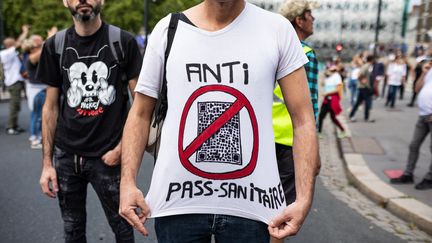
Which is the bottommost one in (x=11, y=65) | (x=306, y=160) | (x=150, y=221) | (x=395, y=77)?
(x=150, y=221)

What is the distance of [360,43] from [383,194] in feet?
226

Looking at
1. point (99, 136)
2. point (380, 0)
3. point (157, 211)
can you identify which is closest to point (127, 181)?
point (157, 211)

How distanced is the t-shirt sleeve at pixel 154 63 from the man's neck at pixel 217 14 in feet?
0.39

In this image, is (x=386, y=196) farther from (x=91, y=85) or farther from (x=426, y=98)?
(x=91, y=85)

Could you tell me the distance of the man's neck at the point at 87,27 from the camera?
8.39 feet

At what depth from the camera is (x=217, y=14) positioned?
1.58 m

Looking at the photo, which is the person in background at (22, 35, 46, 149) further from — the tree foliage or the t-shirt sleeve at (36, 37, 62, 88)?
the tree foliage

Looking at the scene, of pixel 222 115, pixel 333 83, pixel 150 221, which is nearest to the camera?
pixel 222 115

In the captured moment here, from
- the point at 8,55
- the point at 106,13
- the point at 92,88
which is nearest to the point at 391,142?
the point at 92,88

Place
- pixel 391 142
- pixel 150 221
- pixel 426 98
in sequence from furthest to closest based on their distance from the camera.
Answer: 1. pixel 391 142
2. pixel 426 98
3. pixel 150 221

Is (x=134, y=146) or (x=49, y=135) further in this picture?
(x=49, y=135)

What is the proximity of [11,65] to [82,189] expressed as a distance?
7660mm

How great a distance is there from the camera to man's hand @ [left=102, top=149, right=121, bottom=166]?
2533 millimetres

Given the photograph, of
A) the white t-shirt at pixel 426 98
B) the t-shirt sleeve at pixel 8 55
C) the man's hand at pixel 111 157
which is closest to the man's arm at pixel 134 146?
the man's hand at pixel 111 157
